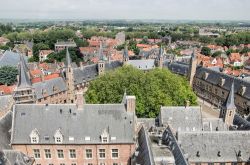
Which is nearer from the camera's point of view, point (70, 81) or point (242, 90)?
point (242, 90)

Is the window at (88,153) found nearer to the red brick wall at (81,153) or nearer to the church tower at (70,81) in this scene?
the red brick wall at (81,153)

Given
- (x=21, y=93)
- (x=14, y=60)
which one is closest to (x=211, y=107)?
(x=21, y=93)

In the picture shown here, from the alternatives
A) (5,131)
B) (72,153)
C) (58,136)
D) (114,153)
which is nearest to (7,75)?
(5,131)

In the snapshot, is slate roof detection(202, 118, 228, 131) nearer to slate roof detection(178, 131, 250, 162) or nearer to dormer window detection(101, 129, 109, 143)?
slate roof detection(178, 131, 250, 162)

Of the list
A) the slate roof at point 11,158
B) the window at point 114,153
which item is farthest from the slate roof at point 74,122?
the slate roof at point 11,158

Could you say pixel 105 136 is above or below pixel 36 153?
above

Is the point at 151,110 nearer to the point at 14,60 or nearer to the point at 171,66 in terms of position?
the point at 171,66

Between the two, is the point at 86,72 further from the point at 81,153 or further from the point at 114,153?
the point at 114,153
